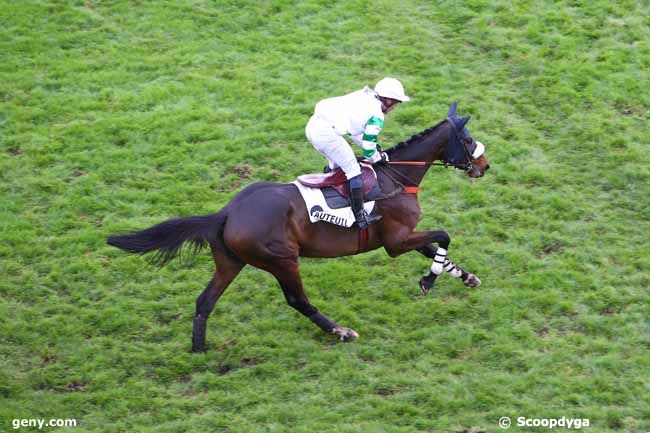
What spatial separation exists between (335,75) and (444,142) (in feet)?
15.1

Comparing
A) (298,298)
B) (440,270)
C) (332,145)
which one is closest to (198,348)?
(298,298)

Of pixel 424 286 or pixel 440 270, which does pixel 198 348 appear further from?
pixel 440 270

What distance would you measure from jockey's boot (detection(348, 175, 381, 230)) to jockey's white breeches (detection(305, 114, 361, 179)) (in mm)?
69

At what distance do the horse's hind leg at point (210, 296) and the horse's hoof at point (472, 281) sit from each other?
249 centimetres

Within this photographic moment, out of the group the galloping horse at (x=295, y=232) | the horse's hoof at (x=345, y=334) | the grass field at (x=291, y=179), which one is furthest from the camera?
the horse's hoof at (x=345, y=334)

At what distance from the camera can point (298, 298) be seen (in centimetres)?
877

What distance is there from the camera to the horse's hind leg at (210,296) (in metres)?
8.61

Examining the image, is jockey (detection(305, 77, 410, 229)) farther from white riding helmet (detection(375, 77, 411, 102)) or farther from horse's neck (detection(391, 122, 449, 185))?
horse's neck (detection(391, 122, 449, 185))

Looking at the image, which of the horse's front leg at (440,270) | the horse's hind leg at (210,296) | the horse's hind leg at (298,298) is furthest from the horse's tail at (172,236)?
the horse's front leg at (440,270)

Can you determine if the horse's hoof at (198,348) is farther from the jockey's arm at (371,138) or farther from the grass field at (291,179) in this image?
the jockey's arm at (371,138)

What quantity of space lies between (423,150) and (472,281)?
153 cm

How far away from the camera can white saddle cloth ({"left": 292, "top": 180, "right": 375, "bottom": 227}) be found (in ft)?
28.2

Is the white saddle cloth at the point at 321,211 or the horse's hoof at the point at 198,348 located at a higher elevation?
the white saddle cloth at the point at 321,211

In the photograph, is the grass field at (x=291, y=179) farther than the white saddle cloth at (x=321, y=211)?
No
